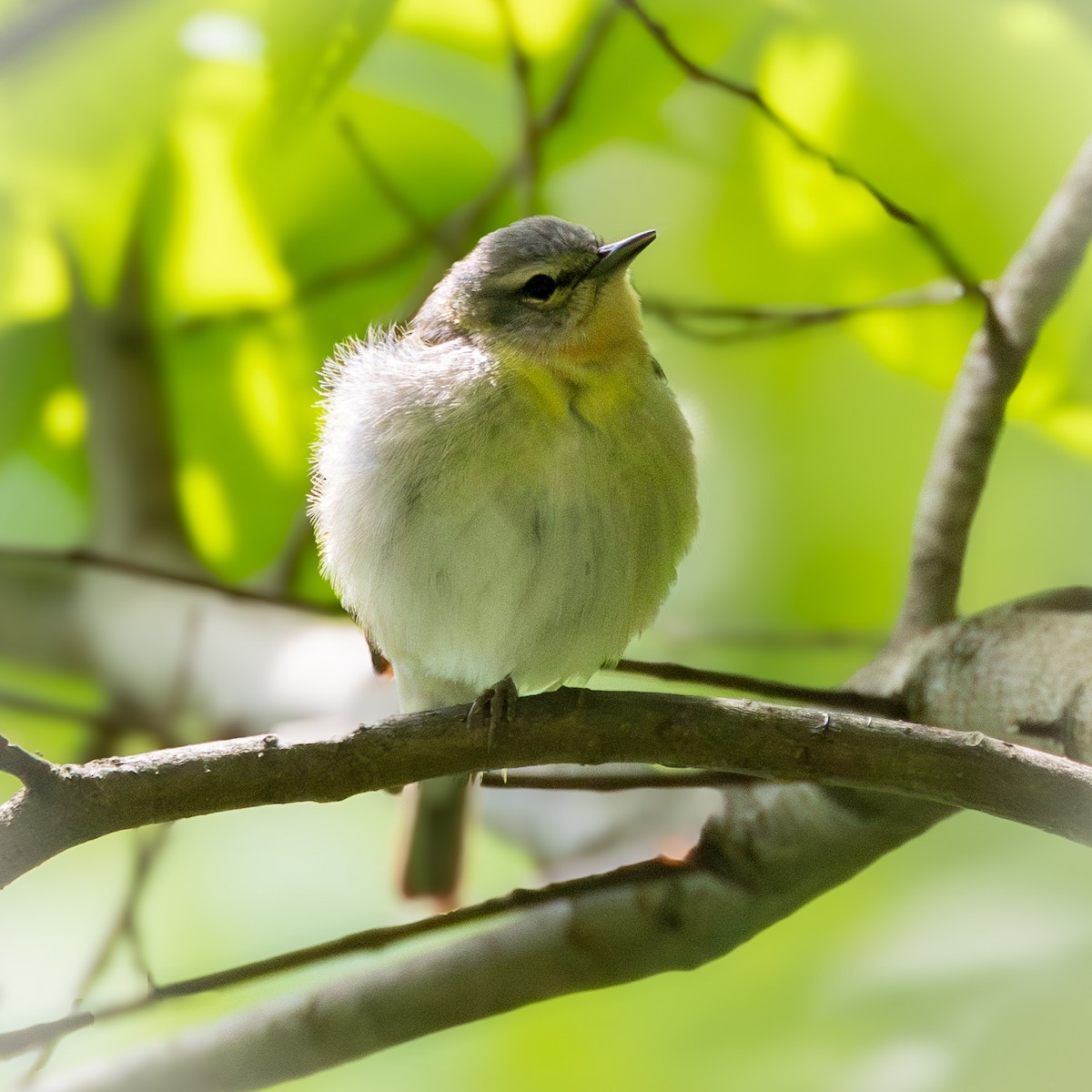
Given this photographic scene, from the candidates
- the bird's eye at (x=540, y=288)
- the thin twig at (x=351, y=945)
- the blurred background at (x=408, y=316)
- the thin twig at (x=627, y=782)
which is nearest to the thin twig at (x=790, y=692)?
the thin twig at (x=627, y=782)

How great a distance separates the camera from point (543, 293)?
4.92 ft

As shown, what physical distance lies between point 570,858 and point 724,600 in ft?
1.53

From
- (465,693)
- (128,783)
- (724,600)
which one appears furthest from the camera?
(724,600)

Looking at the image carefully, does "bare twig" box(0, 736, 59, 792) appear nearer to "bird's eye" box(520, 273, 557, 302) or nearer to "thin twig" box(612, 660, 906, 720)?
"thin twig" box(612, 660, 906, 720)

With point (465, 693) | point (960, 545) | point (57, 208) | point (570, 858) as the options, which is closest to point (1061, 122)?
point (960, 545)

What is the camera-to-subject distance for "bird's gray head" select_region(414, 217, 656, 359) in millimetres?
1470

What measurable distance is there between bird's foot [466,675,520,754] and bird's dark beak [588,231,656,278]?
54 centimetres

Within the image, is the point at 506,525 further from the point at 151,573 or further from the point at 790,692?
the point at 151,573

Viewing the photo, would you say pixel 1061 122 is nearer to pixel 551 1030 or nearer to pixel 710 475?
pixel 710 475

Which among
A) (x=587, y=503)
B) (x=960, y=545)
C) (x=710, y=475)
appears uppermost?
(x=710, y=475)

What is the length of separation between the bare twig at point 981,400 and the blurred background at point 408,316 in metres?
0.16

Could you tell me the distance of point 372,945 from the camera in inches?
44.6

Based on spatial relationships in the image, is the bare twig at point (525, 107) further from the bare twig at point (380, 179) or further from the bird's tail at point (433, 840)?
the bird's tail at point (433, 840)

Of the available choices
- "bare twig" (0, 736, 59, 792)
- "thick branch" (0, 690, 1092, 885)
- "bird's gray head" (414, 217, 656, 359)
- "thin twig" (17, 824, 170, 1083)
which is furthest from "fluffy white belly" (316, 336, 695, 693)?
"bare twig" (0, 736, 59, 792)
